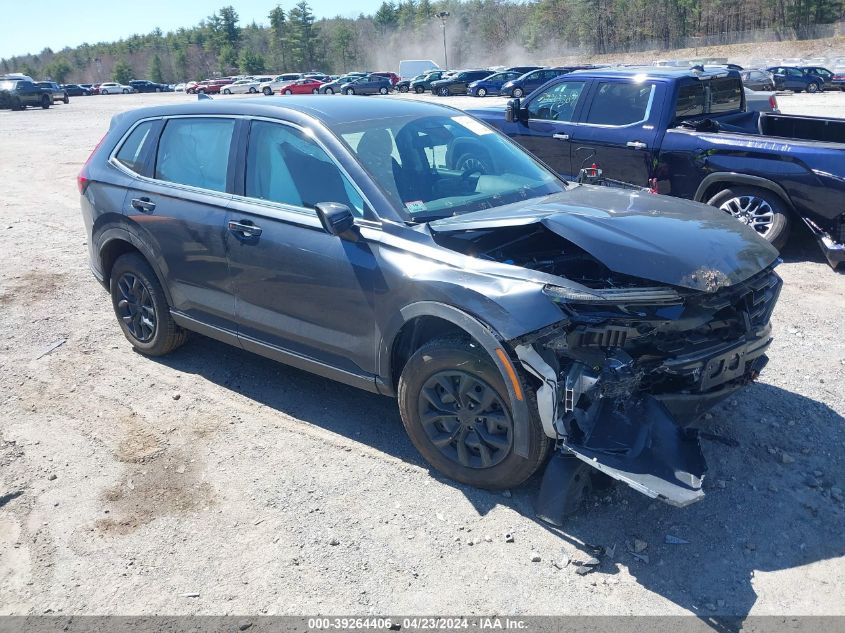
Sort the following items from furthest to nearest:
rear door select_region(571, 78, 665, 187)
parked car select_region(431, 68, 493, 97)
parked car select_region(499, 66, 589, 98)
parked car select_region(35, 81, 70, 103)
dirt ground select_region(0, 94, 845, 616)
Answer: parked car select_region(431, 68, 493, 97)
parked car select_region(35, 81, 70, 103)
parked car select_region(499, 66, 589, 98)
rear door select_region(571, 78, 665, 187)
dirt ground select_region(0, 94, 845, 616)

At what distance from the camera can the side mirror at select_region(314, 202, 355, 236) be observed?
368cm

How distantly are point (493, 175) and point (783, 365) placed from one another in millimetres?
2461

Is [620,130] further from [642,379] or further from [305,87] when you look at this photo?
[305,87]

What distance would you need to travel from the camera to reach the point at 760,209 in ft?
23.9

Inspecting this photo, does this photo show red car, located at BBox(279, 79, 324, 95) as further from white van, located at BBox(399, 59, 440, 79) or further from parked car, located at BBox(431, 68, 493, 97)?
parked car, located at BBox(431, 68, 493, 97)

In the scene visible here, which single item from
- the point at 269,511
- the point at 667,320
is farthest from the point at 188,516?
the point at 667,320

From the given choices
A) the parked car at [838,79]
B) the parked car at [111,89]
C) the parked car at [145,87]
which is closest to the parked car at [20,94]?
the parked car at [111,89]

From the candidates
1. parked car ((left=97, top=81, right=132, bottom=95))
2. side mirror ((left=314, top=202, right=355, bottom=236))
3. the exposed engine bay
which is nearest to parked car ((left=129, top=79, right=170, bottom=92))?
parked car ((left=97, top=81, right=132, bottom=95))

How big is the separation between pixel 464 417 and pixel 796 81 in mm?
38912

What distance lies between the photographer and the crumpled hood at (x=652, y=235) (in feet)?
11.2

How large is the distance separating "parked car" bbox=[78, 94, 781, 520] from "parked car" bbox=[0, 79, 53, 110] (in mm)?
39045

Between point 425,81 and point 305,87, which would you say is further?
point 305,87

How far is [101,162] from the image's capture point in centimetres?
543

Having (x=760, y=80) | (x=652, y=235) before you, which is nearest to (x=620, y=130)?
(x=652, y=235)
